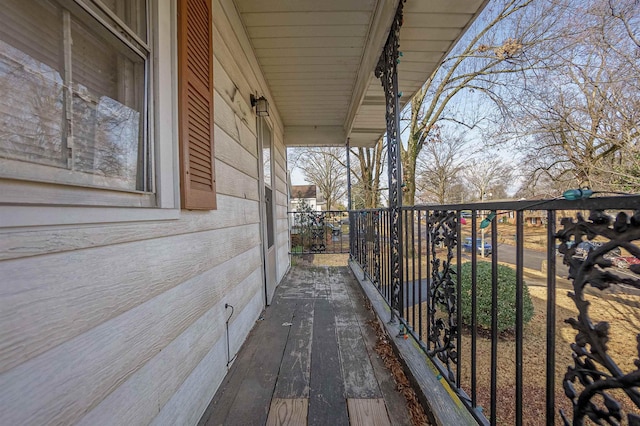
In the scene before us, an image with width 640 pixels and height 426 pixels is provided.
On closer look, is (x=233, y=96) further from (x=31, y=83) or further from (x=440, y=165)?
(x=440, y=165)

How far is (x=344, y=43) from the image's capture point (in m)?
2.23

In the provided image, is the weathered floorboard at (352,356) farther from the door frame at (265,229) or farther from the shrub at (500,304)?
the shrub at (500,304)

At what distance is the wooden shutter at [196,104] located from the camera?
1126mm

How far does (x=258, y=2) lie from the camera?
1816 millimetres

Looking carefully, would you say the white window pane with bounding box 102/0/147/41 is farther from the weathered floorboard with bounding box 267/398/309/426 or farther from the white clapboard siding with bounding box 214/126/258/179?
the weathered floorboard with bounding box 267/398/309/426

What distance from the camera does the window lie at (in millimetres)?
548

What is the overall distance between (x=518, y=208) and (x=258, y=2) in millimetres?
1994

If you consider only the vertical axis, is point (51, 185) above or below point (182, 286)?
above

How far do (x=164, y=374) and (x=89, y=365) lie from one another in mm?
367

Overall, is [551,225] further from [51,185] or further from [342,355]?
[342,355]

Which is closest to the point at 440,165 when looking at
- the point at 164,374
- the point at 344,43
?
the point at 344,43

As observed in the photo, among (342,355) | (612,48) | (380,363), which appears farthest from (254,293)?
(612,48)

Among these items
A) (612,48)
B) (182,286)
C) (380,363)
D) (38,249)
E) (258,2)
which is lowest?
(380,363)

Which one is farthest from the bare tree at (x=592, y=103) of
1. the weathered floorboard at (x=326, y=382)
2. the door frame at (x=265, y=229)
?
the door frame at (x=265, y=229)
